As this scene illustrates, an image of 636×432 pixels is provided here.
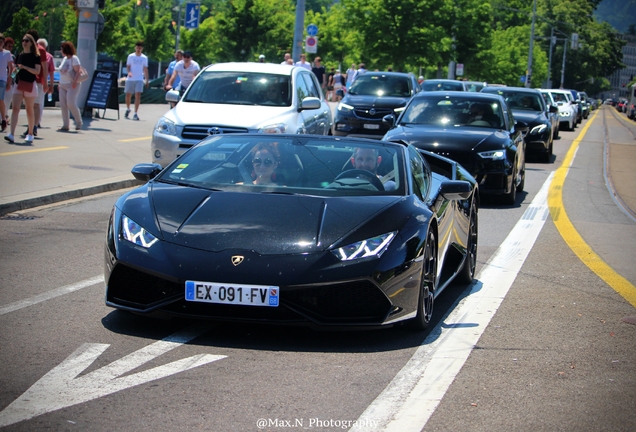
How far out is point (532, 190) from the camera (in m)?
16.3

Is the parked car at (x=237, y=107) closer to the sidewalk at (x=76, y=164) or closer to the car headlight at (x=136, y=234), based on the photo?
the sidewalk at (x=76, y=164)

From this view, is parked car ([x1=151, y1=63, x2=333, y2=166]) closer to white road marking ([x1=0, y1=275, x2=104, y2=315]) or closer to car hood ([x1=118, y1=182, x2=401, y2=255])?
white road marking ([x1=0, y1=275, x2=104, y2=315])

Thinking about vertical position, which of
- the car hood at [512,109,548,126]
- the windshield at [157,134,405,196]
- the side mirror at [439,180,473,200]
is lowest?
the car hood at [512,109,548,126]

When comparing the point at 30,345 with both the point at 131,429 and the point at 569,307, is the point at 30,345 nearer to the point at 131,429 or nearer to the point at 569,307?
the point at 131,429

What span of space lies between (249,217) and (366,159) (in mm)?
1281

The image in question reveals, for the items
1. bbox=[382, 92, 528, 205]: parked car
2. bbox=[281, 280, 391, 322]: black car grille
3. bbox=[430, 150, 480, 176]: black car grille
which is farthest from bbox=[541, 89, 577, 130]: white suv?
bbox=[281, 280, 391, 322]: black car grille

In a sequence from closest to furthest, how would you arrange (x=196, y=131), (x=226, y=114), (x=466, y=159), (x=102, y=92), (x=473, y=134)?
1. (x=466, y=159)
2. (x=473, y=134)
3. (x=196, y=131)
4. (x=226, y=114)
5. (x=102, y=92)

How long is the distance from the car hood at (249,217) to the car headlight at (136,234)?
0.03 meters

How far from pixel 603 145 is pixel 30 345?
96.6 feet

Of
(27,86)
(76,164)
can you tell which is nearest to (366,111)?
(27,86)

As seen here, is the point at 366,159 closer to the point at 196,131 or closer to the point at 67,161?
the point at 196,131

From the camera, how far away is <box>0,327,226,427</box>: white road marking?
13.5ft

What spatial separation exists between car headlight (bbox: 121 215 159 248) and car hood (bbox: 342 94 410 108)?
18.9 m

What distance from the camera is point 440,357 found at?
5348mm
